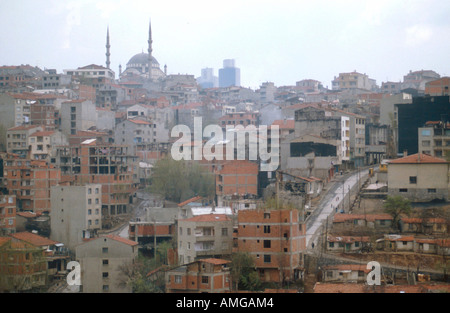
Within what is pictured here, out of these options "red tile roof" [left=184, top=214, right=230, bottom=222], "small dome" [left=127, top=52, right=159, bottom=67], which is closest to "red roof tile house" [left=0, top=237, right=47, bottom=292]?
A: "red tile roof" [left=184, top=214, right=230, bottom=222]

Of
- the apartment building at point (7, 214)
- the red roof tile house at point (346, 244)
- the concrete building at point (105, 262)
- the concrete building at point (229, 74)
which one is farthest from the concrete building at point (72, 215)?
the concrete building at point (229, 74)

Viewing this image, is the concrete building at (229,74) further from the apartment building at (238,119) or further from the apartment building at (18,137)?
the apartment building at (18,137)

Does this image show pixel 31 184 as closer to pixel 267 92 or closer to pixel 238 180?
pixel 238 180

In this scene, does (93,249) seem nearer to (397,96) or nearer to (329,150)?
(329,150)

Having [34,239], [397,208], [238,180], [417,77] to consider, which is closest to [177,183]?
[238,180]

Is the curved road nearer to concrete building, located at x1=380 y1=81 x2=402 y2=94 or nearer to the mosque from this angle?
concrete building, located at x1=380 y1=81 x2=402 y2=94
